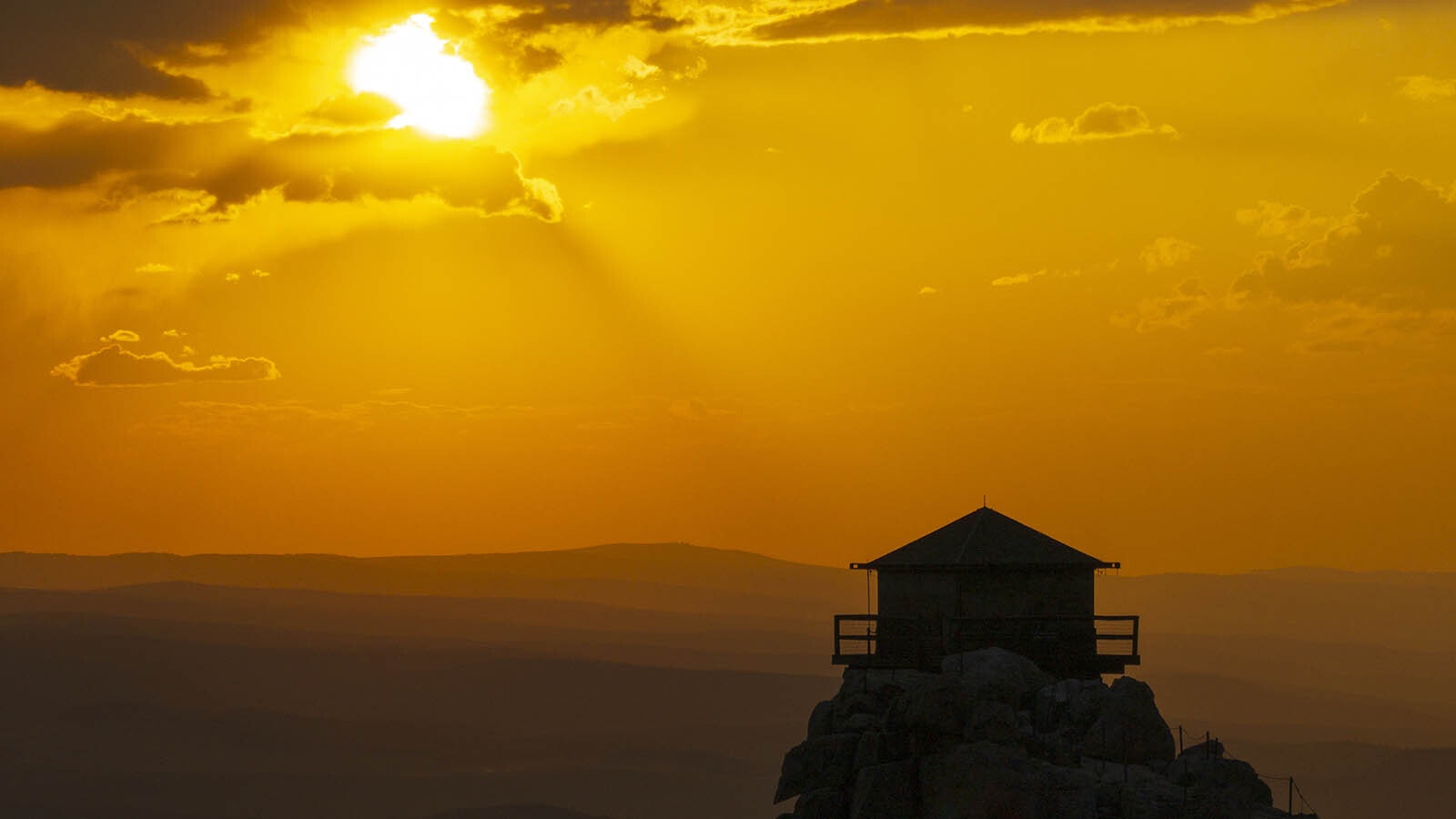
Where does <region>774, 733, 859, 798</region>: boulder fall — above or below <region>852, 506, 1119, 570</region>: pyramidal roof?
below

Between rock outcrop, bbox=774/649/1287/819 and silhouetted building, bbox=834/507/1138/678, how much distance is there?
0.86 m

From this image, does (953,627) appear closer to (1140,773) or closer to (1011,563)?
(1011,563)

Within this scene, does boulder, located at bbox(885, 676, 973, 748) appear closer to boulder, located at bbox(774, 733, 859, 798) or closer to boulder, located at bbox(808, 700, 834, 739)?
boulder, located at bbox(774, 733, 859, 798)

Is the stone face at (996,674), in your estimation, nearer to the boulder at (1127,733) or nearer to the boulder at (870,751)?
the boulder at (1127,733)

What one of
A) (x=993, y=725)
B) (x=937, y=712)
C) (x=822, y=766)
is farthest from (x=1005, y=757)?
(x=822, y=766)

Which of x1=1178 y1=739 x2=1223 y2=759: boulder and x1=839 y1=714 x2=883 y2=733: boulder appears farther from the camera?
x1=839 y1=714 x2=883 y2=733: boulder

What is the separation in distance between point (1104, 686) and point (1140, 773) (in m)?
2.36

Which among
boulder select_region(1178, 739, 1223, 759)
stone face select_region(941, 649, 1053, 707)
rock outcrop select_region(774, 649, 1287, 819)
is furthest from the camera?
boulder select_region(1178, 739, 1223, 759)

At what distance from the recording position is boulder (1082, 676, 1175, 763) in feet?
149

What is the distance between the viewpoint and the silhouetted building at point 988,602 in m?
47.5

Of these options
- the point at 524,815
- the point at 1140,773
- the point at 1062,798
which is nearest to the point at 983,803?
the point at 1062,798

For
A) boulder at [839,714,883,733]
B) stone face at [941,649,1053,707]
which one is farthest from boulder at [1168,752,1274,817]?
boulder at [839,714,883,733]

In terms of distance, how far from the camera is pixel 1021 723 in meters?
44.2

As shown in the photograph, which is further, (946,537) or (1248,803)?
(946,537)
